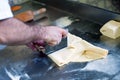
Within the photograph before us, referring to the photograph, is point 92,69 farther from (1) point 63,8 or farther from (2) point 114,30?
(1) point 63,8

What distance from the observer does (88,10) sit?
1051 mm

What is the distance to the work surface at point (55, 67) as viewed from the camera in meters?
0.72

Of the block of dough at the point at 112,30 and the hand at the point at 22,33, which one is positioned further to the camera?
the block of dough at the point at 112,30

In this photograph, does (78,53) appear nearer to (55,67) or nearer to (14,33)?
(55,67)

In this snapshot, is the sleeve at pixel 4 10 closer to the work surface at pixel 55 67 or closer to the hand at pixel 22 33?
Answer: the hand at pixel 22 33

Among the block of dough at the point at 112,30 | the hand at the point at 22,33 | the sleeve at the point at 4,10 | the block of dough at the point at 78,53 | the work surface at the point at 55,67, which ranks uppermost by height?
the sleeve at the point at 4,10

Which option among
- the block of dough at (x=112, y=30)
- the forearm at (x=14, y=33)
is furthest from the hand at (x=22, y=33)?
the block of dough at (x=112, y=30)

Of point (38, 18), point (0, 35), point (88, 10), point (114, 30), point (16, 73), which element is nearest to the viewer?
point (0, 35)

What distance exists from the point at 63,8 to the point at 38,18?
15 cm

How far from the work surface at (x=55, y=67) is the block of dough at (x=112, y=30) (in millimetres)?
Result: 19

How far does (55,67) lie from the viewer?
2.54ft

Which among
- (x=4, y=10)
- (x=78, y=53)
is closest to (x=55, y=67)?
(x=78, y=53)

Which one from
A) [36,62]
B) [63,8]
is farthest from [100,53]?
[63,8]

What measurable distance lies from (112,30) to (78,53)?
0.18 m
